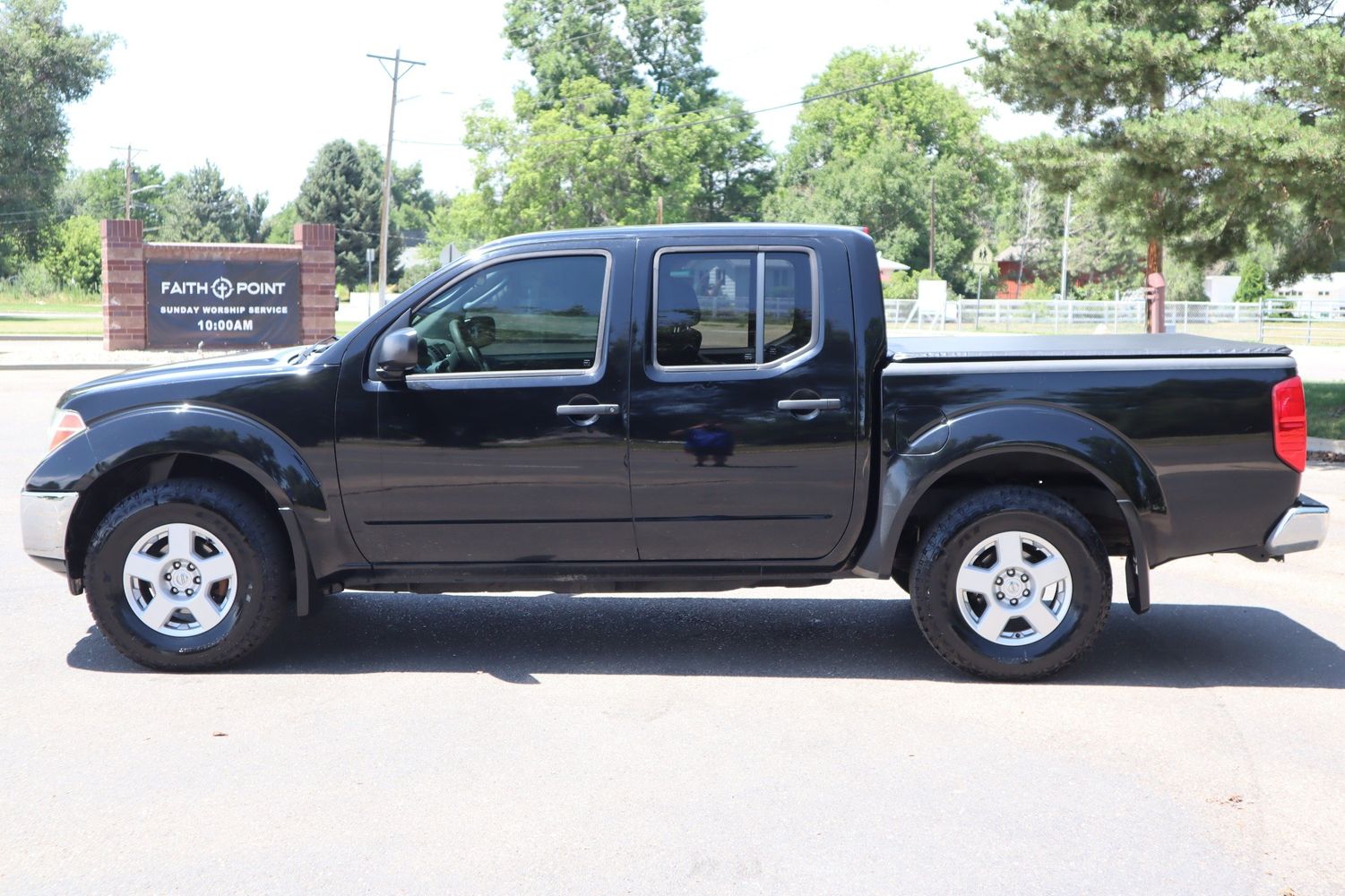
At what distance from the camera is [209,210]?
87812 mm

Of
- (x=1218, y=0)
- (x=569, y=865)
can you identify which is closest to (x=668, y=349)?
(x=569, y=865)

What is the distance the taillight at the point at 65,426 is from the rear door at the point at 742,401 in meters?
2.37

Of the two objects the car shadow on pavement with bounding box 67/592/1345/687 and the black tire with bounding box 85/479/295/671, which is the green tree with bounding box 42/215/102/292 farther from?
the black tire with bounding box 85/479/295/671

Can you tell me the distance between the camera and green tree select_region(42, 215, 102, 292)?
78625 millimetres

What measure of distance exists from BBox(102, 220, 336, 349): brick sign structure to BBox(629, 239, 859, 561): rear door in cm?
2595

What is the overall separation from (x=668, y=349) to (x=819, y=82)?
92.6 m

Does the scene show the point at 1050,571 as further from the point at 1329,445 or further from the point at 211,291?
the point at 211,291

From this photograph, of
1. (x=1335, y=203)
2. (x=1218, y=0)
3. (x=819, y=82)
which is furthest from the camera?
(x=819, y=82)

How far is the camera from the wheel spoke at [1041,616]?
5.58 meters

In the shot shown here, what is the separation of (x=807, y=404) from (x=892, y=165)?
255 ft

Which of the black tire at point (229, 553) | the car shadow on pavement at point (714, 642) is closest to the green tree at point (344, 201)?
the car shadow on pavement at point (714, 642)

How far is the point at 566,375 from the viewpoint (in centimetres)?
561

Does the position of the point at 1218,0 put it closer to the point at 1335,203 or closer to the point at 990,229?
the point at 1335,203

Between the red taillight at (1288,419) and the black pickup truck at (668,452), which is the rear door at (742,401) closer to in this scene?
the black pickup truck at (668,452)
